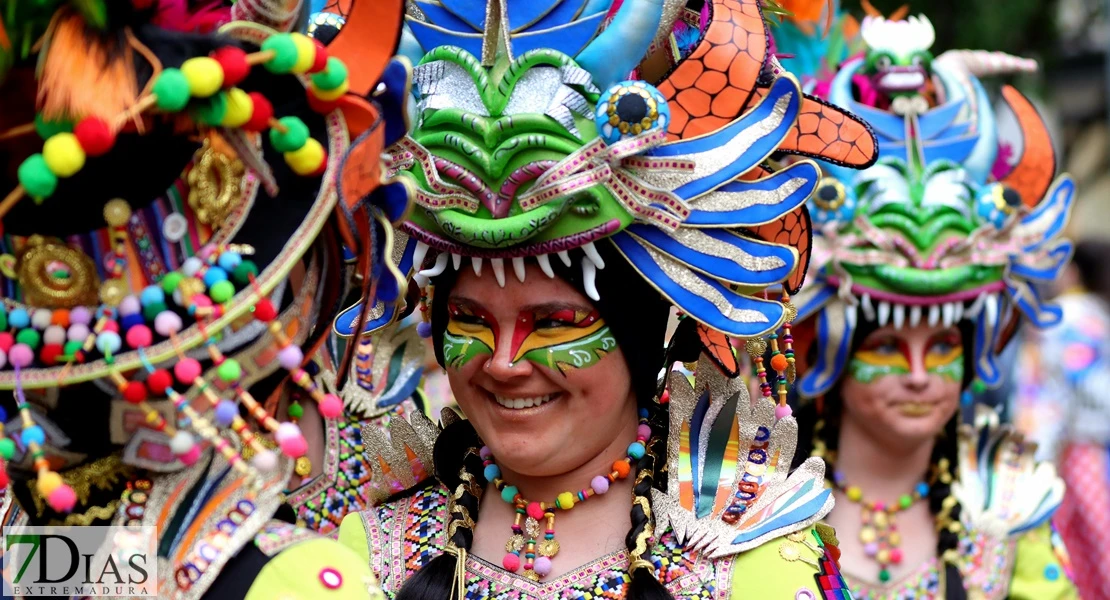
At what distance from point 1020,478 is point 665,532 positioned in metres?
2.03

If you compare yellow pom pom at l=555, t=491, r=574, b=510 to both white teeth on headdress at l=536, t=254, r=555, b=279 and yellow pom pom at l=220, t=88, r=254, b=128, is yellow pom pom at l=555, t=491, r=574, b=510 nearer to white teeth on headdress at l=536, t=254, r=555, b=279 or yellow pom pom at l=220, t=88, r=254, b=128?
white teeth on headdress at l=536, t=254, r=555, b=279

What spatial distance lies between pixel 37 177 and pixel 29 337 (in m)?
0.25

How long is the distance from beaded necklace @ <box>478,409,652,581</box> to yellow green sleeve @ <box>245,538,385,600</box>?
31.0 inches

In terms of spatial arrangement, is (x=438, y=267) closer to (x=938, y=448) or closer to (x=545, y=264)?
Result: (x=545, y=264)

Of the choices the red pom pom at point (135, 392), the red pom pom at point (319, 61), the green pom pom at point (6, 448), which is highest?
the red pom pom at point (319, 61)

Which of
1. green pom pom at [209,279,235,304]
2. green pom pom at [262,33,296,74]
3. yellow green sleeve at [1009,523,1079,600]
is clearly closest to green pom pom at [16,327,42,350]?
green pom pom at [209,279,235,304]

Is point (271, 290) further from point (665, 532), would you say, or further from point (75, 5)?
point (665, 532)

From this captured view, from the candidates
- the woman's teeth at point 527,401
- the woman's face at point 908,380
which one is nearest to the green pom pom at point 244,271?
the woman's teeth at point 527,401

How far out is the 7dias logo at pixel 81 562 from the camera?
173 centimetres

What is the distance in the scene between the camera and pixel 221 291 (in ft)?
5.34

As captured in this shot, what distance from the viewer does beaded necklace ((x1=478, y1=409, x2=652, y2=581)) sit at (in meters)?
2.58

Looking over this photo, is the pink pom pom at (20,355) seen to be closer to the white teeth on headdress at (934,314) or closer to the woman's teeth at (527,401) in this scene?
the woman's teeth at (527,401)

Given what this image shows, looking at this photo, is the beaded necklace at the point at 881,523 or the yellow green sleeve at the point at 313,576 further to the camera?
the beaded necklace at the point at 881,523

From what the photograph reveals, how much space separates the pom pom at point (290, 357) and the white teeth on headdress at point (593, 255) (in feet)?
2.87
